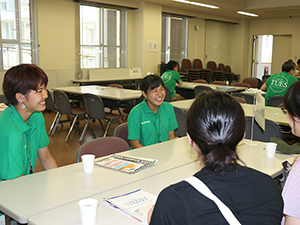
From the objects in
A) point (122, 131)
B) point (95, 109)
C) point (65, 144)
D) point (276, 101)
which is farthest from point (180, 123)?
point (65, 144)

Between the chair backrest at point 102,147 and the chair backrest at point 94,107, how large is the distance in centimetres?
266

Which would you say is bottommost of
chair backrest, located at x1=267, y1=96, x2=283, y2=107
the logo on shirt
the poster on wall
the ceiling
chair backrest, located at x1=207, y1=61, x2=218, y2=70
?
chair backrest, located at x1=267, y1=96, x2=283, y2=107

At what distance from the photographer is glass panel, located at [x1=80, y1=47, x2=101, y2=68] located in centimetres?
968

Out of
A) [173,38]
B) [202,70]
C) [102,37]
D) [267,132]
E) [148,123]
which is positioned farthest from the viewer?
[202,70]

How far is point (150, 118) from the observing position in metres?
3.07

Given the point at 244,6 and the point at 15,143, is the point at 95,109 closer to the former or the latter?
the point at 15,143

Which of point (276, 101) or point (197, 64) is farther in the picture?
point (197, 64)

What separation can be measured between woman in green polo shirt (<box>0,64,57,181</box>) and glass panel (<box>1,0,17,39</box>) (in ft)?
21.8

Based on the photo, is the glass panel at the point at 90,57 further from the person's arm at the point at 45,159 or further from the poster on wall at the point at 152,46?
the person's arm at the point at 45,159

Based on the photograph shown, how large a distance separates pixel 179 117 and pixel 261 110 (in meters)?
1.61

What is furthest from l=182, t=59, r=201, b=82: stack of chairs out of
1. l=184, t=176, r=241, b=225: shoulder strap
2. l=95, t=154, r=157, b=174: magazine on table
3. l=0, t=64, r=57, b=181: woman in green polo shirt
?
l=184, t=176, r=241, b=225: shoulder strap

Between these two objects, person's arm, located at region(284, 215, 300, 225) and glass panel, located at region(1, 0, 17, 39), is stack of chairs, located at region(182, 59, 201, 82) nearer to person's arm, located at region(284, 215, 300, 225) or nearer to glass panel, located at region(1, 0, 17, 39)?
glass panel, located at region(1, 0, 17, 39)

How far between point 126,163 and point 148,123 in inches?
35.2

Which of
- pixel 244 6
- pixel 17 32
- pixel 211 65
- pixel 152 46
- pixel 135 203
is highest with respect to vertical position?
pixel 244 6
